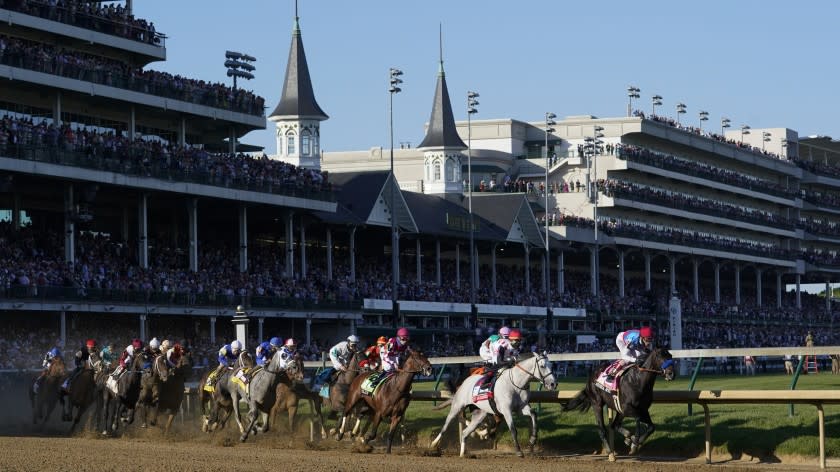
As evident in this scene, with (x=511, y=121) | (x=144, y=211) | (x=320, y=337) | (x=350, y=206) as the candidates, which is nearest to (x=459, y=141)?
(x=511, y=121)

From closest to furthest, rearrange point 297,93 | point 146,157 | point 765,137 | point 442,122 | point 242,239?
point 146,157
point 242,239
point 297,93
point 442,122
point 765,137

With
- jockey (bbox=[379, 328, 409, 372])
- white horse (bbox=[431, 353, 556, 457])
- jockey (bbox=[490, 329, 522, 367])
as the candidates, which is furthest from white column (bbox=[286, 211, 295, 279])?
white horse (bbox=[431, 353, 556, 457])

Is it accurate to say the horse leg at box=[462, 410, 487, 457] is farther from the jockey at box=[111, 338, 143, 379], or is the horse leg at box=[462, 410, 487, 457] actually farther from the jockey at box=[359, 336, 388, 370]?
the jockey at box=[111, 338, 143, 379]

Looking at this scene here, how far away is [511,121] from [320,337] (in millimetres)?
42038

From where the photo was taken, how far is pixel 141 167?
45.4m

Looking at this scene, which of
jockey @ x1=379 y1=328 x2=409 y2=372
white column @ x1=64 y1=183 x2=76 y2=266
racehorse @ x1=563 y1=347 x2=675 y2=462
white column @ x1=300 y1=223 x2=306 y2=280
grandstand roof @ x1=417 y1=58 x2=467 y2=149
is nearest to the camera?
racehorse @ x1=563 y1=347 x2=675 y2=462

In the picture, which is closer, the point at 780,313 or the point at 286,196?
the point at 286,196

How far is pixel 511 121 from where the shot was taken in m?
92.8

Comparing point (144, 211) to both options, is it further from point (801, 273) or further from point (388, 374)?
point (801, 273)

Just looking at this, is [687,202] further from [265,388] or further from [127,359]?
[265,388]

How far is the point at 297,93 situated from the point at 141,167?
22.3 metres

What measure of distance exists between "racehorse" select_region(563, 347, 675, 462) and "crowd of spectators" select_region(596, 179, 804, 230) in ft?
207

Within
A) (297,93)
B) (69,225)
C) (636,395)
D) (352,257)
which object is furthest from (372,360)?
(297,93)

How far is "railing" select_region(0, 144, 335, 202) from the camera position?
137ft
